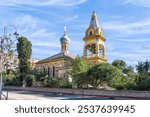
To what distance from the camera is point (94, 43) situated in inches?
2167

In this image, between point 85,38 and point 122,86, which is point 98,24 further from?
point 122,86

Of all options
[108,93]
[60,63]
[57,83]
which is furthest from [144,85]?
[60,63]

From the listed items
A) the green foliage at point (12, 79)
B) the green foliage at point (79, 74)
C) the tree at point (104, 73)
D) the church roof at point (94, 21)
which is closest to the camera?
the tree at point (104, 73)

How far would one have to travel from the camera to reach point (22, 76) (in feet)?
179

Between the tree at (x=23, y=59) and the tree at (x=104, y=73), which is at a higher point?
the tree at (x=23, y=59)

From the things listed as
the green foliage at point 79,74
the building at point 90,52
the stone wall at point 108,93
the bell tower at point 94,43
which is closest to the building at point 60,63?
the building at point 90,52

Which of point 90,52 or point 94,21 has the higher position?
point 94,21

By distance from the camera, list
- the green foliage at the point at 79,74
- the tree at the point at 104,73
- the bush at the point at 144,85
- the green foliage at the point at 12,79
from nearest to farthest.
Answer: the bush at the point at 144,85 → the tree at the point at 104,73 → the green foliage at the point at 79,74 → the green foliage at the point at 12,79

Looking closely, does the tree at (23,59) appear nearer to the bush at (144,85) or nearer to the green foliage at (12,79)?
the green foliage at (12,79)

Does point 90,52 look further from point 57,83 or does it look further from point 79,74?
point 79,74

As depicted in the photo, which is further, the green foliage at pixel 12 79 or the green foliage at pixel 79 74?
the green foliage at pixel 12 79

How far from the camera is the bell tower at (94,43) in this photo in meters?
A: 54.1

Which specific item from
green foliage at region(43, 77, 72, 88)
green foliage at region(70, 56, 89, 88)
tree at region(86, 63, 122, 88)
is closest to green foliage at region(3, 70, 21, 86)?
green foliage at region(43, 77, 72, 88)

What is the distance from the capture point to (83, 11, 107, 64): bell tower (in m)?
54.1
